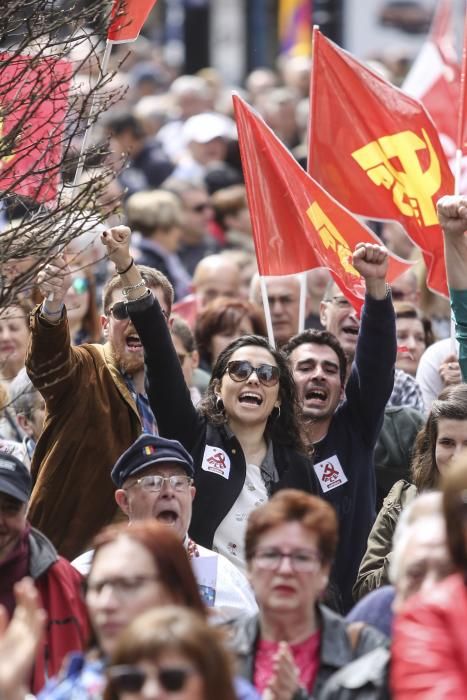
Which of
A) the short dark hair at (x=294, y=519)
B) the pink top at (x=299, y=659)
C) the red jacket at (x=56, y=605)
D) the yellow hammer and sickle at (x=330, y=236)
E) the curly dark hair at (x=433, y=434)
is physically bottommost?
the pink top at (x=299, y=659)

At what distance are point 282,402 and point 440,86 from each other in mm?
4313

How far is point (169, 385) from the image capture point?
6922mm

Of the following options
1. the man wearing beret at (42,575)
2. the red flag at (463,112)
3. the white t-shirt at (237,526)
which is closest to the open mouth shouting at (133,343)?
the white t-shirt at (237,526)

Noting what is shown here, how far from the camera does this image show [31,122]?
6.74 metres

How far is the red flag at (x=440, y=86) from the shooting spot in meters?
10.8

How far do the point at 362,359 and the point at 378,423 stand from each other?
Answer: 321 mm

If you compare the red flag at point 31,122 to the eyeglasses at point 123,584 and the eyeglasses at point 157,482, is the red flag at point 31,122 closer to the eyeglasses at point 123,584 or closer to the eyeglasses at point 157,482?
→ the eyeglasses at point 157,482

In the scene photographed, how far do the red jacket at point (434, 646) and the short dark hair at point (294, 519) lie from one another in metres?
0.65

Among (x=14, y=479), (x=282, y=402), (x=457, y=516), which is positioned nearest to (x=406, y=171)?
(x=282, y=402)

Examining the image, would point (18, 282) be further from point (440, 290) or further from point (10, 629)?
point (440, 290)

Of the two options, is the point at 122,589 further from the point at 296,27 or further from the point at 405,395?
the point at 296,27

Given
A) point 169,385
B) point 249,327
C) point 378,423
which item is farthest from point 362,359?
point 249,327

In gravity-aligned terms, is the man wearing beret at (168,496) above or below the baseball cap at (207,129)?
below

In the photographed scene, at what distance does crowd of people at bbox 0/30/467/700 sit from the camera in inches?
181
